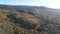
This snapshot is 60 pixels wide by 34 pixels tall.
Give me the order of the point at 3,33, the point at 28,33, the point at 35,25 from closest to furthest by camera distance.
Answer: the point at 3,33
the point at 28,33
the point at 35,25

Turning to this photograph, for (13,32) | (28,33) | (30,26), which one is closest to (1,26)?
(13,32)

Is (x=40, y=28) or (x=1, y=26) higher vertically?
(x=1, y=26)

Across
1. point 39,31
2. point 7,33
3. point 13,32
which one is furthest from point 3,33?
point 39,31

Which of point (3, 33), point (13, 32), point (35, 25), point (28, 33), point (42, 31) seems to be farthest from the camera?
point (35, 25)

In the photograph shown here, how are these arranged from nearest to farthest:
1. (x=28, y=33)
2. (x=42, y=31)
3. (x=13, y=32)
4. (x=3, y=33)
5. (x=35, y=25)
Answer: (x=3, y=33)
(x=13, y=32)
(x=28, y=33)
(x=42, y=31)
(x=35, y=25)

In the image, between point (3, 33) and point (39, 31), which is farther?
point (39, 31)

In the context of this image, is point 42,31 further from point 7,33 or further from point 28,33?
point 7,33

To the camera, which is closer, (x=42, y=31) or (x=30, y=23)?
(x=42, y=31)

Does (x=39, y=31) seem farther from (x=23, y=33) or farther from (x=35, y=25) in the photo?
(x=23, y=33)

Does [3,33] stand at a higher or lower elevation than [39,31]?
higher
